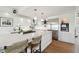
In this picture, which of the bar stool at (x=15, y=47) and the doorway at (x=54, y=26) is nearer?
the bar stool at (x=15, y=47)

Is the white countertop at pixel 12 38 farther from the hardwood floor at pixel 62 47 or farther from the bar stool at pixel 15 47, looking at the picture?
the hardwood floor at pixel 62 47

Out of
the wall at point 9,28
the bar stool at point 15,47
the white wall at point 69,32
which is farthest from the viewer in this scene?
the white wall at point 69,32

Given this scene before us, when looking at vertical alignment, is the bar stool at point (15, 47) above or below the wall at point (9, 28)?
below

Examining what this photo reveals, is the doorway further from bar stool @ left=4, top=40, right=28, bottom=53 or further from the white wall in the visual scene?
bar stool @ left=4, top=40, right=28, bottom=53

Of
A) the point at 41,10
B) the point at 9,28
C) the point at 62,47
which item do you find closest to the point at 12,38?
the point at 9,28

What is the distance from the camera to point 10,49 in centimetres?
131

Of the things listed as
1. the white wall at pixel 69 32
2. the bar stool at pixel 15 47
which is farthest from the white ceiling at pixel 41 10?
the bar stool at pixel 15 47

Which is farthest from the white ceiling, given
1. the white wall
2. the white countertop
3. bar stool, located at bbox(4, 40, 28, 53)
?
bar stool, located at bbox(4, 40, 28, 53)

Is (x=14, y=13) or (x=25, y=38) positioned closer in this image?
(x=14, y=13)

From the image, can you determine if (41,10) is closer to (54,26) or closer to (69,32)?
(54,26)
